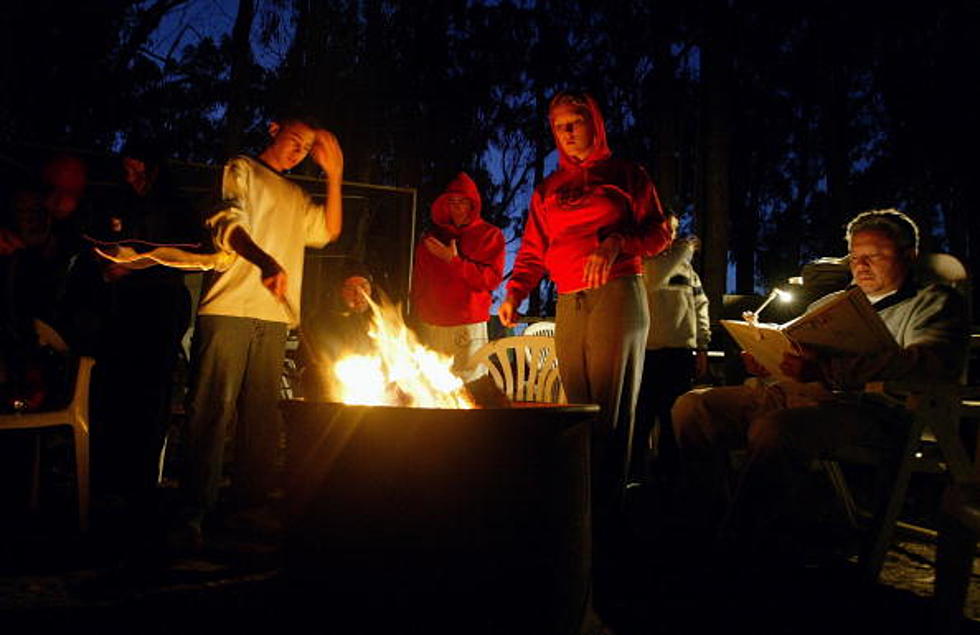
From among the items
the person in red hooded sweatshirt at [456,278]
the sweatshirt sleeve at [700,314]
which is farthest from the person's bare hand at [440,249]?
the sweatshirt sleeve at [700,314]

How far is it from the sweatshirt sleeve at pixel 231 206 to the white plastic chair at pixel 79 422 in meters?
1.25

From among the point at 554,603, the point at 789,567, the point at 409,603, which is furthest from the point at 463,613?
the point at 789,567

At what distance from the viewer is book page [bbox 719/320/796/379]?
3283 millimetres

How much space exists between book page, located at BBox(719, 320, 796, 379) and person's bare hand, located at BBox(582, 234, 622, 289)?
64 centimetres

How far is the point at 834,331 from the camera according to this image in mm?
3082

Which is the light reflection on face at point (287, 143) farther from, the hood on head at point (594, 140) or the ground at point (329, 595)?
the ground at point (329, 595)

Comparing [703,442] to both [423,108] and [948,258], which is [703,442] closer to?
[948,258]

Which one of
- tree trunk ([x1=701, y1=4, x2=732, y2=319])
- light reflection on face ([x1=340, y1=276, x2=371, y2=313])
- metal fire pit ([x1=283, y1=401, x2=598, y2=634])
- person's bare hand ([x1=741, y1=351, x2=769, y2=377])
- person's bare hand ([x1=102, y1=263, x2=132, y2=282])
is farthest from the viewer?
tree trunk ([x1=701, y1=4, x2=732, y2=319])

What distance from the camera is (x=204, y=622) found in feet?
7.94

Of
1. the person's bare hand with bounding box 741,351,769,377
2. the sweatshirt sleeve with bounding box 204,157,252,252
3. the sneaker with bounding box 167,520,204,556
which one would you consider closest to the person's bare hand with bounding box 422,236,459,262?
the sweatshirt sleeve with bounding box 204,157,252,252

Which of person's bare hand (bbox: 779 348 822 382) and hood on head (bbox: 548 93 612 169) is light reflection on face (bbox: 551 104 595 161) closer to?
hood on head (bbox: 548 93 612 169)

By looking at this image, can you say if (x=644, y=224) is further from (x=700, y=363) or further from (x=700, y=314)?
(x=700, y=363)

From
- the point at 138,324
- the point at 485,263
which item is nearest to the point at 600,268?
the point at 485,263

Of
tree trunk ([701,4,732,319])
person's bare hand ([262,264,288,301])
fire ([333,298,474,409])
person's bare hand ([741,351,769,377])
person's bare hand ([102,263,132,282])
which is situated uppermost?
tree trunk ([701,4,732,319])
